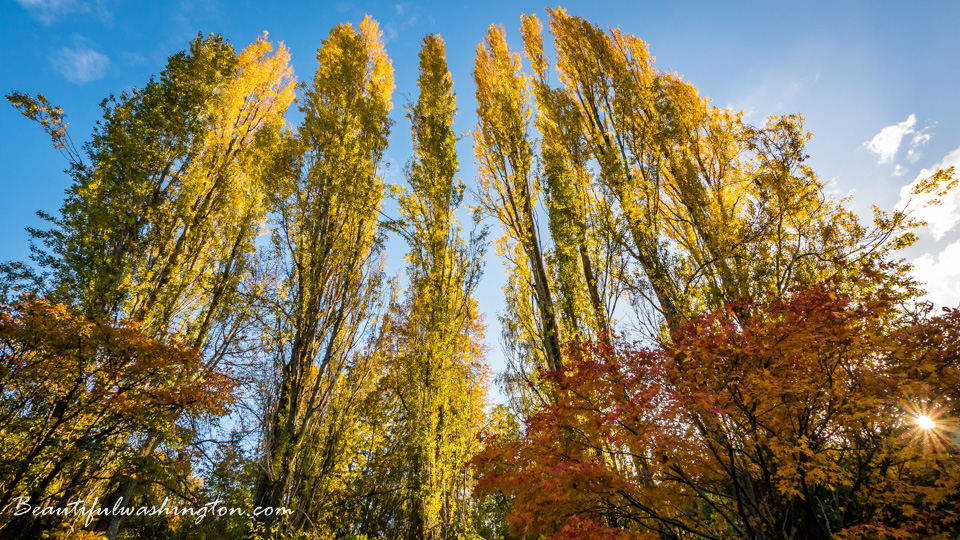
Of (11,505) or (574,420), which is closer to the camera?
(574,420)

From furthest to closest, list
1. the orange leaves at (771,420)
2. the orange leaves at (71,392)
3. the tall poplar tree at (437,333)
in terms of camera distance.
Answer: the tall poplar tree at (437,333) → the orange leaves at (71,392) → the orange leaves at (771,420)

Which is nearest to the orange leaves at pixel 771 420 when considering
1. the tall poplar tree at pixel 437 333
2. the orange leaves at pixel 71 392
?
the tall poplar tree at pixel 437 333

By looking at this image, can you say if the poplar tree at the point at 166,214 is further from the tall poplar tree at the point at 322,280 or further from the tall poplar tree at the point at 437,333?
the tall poplar tree at the point at 437,333

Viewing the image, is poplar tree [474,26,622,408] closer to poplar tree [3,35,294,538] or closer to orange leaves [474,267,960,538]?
orange leaves [474,267,960,538]

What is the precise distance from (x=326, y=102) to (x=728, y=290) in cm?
844

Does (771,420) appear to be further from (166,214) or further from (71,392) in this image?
(166,214)

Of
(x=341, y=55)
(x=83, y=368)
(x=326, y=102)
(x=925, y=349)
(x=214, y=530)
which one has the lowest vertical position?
(x=214, y=530)

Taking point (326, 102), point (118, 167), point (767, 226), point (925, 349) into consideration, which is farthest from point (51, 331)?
point (767, 226)

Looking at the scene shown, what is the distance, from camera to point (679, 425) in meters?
3.23

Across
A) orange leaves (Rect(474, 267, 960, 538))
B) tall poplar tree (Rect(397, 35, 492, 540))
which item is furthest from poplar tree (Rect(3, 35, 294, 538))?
orange leaves (Rect(474, 267, 960, 538))

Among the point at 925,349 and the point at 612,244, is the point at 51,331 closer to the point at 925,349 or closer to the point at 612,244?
the point at 612,244

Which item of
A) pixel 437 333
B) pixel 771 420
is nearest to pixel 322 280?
pixel 437 333

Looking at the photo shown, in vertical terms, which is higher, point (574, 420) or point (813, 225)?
point (813, 225)

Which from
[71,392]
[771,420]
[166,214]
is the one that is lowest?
[771,420]
